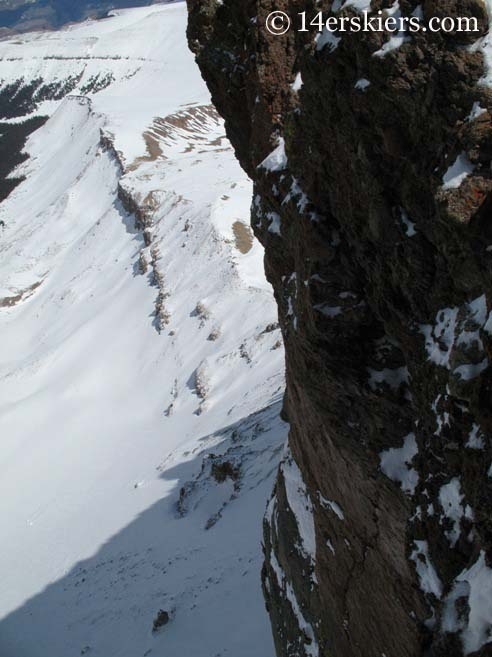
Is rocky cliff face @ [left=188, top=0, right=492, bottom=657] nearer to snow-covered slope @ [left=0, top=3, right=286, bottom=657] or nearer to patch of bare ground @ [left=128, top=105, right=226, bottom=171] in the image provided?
snow-covered slope @ [left=0, top=3, right=286, bottom=657]

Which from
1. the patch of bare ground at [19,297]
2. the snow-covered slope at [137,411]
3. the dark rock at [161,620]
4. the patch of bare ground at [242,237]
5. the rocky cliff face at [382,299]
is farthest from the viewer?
the patch of bare ground at [19,297]

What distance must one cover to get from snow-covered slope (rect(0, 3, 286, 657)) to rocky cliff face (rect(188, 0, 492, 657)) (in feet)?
25.4

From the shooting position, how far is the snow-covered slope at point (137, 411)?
1798cm

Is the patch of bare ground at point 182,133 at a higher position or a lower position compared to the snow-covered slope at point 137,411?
higher

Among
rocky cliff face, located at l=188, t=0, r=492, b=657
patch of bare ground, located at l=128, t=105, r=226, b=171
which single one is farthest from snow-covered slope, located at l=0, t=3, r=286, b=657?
rocky cliff face, located at l=188, t=0, r=492, b=657

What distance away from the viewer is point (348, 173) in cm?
627

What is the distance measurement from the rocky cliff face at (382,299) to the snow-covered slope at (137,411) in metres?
7.73

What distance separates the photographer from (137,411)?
1268 inches

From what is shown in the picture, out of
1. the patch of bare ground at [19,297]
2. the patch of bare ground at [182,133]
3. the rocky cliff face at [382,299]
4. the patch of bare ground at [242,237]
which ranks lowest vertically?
the patch of bare ground at [19,297]

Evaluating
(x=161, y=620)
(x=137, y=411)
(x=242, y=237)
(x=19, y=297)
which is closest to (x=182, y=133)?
(x=19, y=297)

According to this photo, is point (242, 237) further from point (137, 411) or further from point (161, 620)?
point (161, 620)

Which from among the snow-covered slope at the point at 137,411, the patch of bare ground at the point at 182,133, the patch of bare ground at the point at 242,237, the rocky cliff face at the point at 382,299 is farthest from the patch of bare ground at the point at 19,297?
the rocky cliff face at the point at 382,299

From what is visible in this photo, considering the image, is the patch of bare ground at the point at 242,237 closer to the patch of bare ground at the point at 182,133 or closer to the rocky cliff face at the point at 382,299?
the patch of bare ground at the point at 182,133

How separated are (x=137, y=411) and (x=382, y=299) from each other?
27.4m
